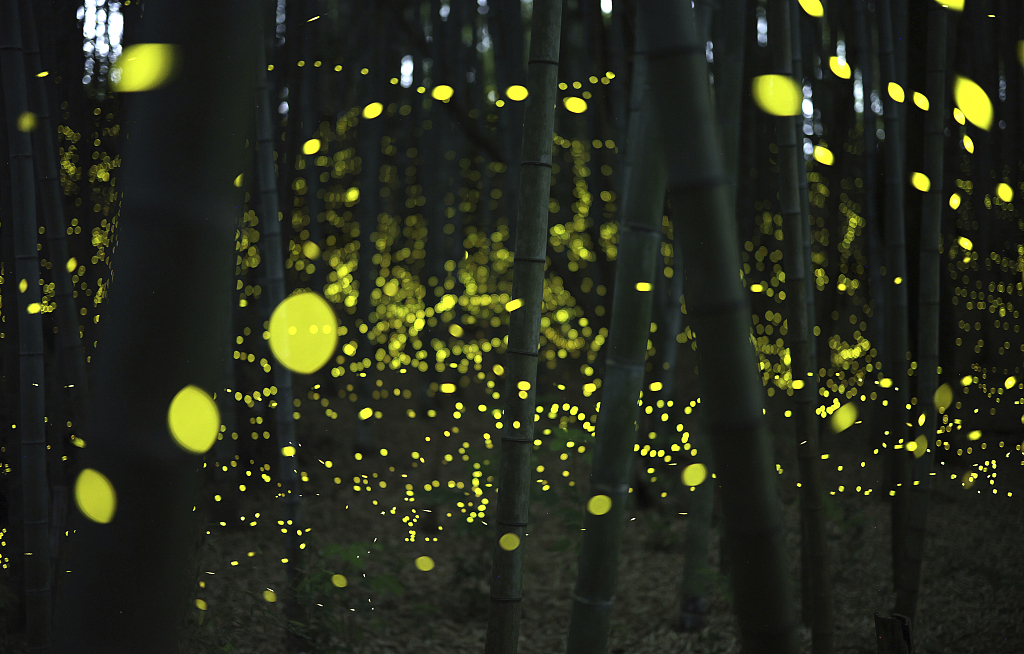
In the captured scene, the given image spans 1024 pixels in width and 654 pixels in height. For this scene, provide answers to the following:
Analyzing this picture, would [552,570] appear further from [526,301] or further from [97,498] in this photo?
[97,498]

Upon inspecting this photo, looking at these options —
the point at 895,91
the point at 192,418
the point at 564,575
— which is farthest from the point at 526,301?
the point at 564,575

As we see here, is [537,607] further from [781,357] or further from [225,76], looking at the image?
[781,357]

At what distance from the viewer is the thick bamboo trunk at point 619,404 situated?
1.57 meters

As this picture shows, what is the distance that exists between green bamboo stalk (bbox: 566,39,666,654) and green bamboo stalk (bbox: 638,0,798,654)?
0.87 meters

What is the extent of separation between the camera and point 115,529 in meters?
0.54

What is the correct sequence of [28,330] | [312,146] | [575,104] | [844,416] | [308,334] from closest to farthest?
[28,330] < [312,146] < [575,104] < [844,416] < [308,334]

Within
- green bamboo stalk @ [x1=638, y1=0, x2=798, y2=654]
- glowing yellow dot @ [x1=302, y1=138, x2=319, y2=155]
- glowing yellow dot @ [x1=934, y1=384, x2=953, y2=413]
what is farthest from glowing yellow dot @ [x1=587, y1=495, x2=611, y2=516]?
glowing yellow dot @ [x1=934, y1=384, x2=953, y2=413]

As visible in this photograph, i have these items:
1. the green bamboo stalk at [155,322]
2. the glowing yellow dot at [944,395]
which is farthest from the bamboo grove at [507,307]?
the glowing yellow dot at [944,395]

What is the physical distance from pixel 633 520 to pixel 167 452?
420cm

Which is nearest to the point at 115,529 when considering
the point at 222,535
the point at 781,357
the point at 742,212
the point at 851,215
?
the point at 222,535

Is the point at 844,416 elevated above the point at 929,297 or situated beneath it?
situated beneath

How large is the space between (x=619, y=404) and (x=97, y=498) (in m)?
1.17

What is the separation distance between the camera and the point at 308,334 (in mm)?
6633

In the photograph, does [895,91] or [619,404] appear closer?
[619,404]
